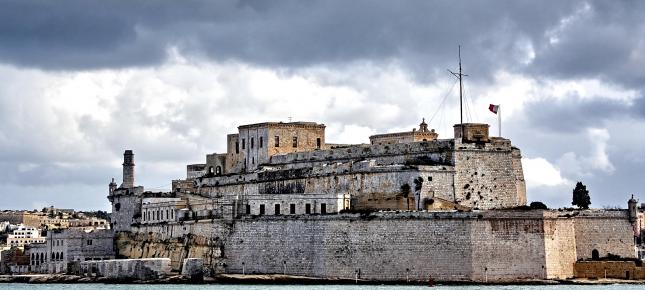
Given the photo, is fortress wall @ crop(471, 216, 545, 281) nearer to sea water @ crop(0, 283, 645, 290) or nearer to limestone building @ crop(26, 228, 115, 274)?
sea water @ crop(0, 283, 645, 290)

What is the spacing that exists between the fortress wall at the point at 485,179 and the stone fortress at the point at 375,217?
0.05m

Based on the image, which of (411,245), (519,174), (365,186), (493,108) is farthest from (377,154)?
(411,245)

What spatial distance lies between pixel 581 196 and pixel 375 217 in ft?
42.6

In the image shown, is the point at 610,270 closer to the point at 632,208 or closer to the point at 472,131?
the point at 632,208

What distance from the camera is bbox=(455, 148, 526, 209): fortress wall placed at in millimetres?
59250

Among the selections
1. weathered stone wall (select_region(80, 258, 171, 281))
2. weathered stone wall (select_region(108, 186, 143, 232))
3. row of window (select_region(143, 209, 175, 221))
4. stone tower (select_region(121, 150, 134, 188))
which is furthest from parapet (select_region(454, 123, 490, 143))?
stone tower (select_region(121, 150, 134, 188))

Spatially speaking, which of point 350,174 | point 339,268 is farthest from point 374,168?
point 339,268

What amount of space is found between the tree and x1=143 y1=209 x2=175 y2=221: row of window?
20143mm

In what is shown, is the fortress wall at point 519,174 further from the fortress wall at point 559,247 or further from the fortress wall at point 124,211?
the fortress wall at point 124,211

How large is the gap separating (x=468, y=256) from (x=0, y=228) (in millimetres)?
71973

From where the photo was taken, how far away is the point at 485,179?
5959cm

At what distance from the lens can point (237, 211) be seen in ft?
202

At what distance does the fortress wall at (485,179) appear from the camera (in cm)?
5925

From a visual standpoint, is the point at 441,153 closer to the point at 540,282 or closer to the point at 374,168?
the point at 374,168
